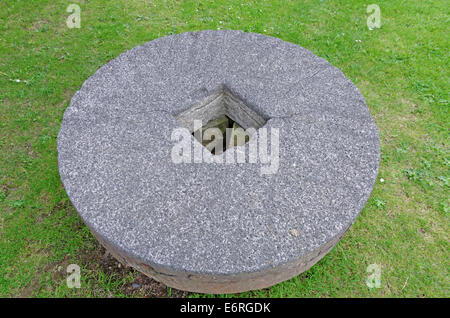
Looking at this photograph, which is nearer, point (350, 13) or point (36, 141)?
point (36, 141)

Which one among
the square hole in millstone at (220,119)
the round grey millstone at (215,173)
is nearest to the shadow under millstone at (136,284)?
the round grey millstone at (215,173)

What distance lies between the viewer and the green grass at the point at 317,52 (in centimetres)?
271

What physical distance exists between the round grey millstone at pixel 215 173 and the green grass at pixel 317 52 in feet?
2.13

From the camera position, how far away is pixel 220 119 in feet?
10.6

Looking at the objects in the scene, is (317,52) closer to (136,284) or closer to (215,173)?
(215,173)

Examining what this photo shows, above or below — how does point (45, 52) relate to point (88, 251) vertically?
above

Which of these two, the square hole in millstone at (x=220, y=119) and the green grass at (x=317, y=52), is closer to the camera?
the green grass at (x=317, y=52)

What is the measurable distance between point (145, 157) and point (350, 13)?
4425mm

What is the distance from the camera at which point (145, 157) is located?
7.86 feet

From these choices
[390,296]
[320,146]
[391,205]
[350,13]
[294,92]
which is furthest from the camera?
[350,13]

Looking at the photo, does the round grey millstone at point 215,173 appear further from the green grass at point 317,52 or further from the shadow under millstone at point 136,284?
the green grass at point 317,52

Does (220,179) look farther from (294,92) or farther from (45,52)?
(45,52)

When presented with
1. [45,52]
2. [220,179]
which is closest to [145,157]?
[220,179]

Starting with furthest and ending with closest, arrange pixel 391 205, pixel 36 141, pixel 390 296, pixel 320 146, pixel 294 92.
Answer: pixel 36 141 → pixel 391 205 → pixel 294 92 → pixel 390 296 → pixel 320 146
